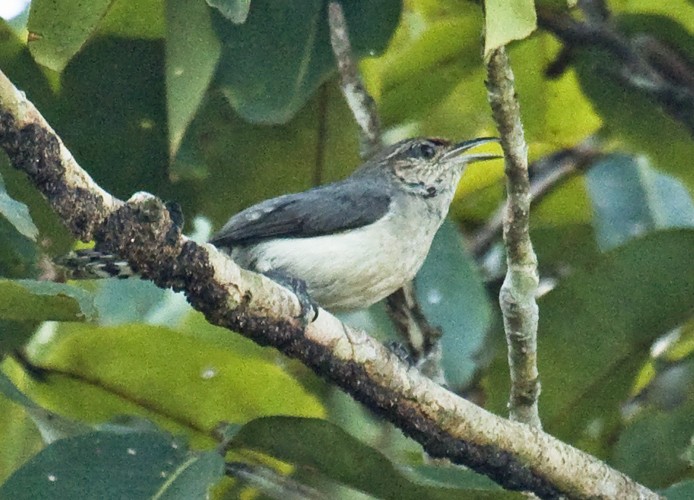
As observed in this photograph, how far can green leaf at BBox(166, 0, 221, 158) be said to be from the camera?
3.20 meters

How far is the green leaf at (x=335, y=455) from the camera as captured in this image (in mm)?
2994

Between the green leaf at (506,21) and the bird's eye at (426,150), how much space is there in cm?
224

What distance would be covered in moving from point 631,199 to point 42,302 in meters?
2.27

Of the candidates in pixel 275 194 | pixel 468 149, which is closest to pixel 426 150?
pixel 468 149

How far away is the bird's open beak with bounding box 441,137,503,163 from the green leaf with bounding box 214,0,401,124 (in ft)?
3.42

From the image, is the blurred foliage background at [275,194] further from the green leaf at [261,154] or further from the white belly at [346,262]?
the white belly at [346,262]

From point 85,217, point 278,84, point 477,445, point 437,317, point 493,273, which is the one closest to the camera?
point 85,217

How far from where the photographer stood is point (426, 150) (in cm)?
502

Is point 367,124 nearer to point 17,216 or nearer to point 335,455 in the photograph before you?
point 335,455

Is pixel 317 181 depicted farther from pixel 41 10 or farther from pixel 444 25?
pixel 41 10

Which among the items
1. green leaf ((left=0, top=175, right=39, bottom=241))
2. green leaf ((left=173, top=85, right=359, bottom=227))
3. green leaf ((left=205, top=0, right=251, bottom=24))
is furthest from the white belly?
green leaf ((left=0, top=175, right=39, bottom=241))

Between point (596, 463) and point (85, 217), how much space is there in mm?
1438

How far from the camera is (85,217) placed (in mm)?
2406

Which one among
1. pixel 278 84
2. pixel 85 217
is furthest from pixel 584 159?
pixel 85 217
